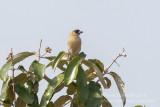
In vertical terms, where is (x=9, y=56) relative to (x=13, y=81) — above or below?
above

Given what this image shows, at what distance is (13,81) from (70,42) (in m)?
2.21

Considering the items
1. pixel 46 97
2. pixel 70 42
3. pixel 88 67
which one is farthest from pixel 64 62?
pixel 70 42

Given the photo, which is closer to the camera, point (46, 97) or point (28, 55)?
point (46, 97)

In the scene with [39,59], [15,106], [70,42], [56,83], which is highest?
[70,42]

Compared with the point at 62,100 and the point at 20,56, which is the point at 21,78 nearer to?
the point at 20,56

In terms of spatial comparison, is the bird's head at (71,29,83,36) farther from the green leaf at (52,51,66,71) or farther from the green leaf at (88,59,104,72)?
the green leaf at (52,51,66,71)

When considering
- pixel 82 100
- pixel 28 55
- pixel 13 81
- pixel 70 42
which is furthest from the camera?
pixel 70 42

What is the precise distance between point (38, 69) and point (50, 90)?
194mm

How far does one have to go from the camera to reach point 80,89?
2.74 metres

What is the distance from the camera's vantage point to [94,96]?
9.16ft

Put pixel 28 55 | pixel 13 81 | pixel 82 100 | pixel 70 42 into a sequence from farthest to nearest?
pixel 70 42
pixel 28 55
pixel 13 81
pixel 82 100

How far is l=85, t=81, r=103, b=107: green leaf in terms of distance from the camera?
270 cm

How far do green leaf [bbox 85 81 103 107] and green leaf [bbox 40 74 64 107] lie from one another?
24 cm

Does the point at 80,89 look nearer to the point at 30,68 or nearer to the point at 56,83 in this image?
the point at 56,83
